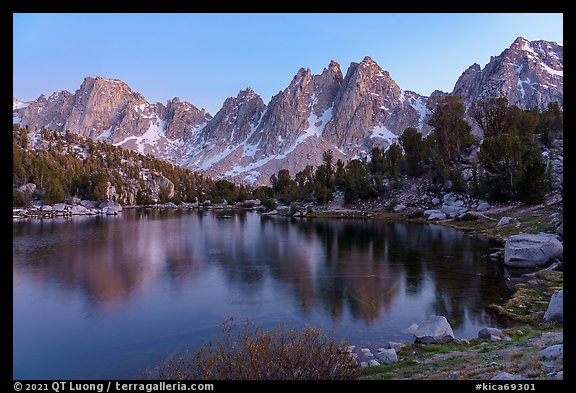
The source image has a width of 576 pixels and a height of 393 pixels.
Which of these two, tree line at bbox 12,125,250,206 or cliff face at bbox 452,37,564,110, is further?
cliff face at bbox 452,37,564,110

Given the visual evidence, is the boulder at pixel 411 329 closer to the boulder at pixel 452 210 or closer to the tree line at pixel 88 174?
the boulder at pixel 452 210

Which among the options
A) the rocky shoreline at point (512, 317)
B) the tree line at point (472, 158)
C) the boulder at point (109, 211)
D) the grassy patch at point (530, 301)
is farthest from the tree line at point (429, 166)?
the grassy patch at point (530, 301)

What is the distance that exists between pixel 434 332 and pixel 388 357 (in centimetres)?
257

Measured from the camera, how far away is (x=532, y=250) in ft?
69.6

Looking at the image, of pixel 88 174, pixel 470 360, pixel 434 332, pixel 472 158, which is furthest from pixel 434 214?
pixel 88 174

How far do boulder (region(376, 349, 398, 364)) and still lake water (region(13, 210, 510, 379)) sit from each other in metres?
1.77

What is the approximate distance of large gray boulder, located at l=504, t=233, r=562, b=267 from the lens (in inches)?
819

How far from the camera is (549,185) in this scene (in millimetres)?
38781

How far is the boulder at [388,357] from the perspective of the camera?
386 inches

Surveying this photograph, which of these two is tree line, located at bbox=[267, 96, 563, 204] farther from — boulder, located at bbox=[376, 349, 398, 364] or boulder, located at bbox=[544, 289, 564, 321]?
boulder, located at bbox=[376, 349, 398, 364]

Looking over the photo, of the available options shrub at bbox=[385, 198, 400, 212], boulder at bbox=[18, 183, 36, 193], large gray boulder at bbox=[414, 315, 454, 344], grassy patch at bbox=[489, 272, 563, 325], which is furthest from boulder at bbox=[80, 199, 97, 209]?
large gray boulder at bbox=[414, 315, 454, 344]

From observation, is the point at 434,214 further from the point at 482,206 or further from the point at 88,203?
the point at 88,203

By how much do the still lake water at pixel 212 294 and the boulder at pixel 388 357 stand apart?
1772mm
